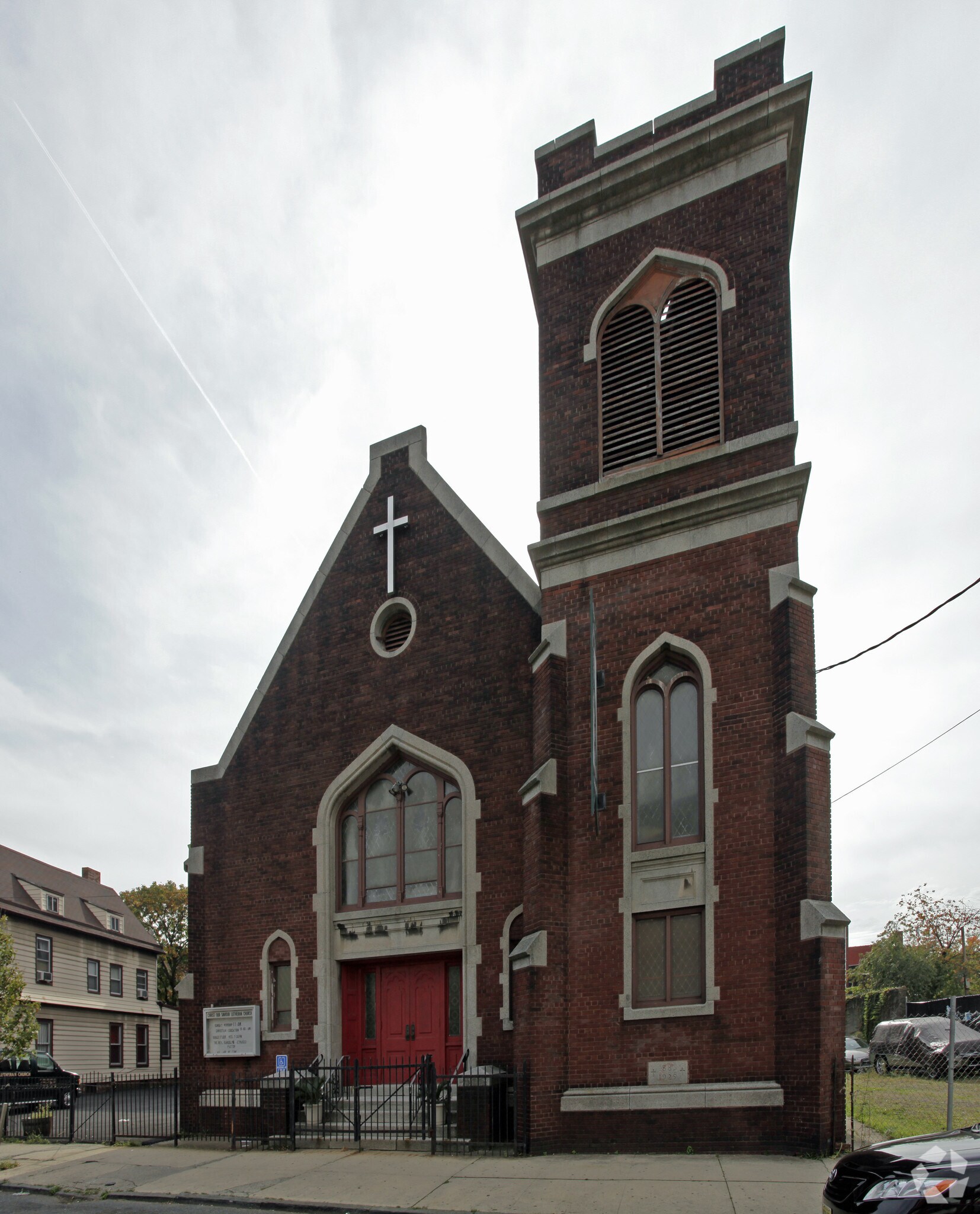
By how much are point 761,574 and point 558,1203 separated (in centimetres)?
820

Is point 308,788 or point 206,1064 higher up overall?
point 308,788

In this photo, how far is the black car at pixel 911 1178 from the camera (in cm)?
760

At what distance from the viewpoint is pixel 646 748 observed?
1595cm

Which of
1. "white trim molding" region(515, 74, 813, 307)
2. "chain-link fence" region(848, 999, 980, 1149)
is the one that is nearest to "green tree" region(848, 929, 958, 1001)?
"chain-link fence" region(848, 999, 980, 1149)

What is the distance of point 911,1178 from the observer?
25.8 feet

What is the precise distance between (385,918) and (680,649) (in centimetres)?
689

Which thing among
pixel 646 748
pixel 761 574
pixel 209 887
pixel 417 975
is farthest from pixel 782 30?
pixel 209 887

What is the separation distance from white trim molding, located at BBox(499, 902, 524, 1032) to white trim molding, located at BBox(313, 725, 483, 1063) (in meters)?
0.45

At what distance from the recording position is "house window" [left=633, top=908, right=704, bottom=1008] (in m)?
14.8

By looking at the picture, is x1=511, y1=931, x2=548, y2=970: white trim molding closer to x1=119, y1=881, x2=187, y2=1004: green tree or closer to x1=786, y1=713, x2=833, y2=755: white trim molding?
x1=786, y1=713, x2=833, y2=755: white trim molding

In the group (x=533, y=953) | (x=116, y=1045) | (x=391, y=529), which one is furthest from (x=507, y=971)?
(x=116, y=1045)

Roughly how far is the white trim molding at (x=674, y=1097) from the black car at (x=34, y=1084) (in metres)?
9.52

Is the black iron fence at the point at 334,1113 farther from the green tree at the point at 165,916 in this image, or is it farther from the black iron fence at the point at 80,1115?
the green tree at the point at 165,916

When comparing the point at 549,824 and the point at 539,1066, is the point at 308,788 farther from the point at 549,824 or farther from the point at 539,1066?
the point at 539,1066
